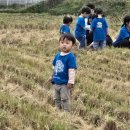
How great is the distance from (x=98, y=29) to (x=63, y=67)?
4854 millimetres

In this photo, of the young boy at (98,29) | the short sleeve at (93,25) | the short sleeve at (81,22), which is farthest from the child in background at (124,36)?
the short sleeve at (81,22)

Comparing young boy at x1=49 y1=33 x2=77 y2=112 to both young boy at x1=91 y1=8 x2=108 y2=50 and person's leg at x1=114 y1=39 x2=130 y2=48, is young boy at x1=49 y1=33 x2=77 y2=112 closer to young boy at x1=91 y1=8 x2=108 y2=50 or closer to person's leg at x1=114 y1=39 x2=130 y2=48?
young boy at x1=91 y1=8 x2=108 y2=50

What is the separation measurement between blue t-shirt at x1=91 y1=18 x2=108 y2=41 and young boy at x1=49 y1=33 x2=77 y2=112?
469 cm

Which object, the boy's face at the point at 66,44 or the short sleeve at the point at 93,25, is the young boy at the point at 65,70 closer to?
the boy's face at the point at 66,44

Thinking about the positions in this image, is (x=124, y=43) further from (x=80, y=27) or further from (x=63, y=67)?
(x=63, y=67)

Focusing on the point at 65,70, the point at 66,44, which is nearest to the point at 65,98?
the point at 65,70

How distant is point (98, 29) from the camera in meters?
10.4

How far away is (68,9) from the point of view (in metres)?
23.6

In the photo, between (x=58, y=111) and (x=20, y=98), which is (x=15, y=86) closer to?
(x=20, y=98)

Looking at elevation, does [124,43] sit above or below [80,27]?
below

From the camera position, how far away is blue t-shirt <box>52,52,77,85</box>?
5.66m

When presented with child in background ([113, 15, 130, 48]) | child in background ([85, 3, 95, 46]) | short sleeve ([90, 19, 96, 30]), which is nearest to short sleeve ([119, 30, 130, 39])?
child in background ([113, 15, 130, 48])

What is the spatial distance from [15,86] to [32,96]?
67 cm

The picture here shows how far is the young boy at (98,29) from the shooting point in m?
10.4
